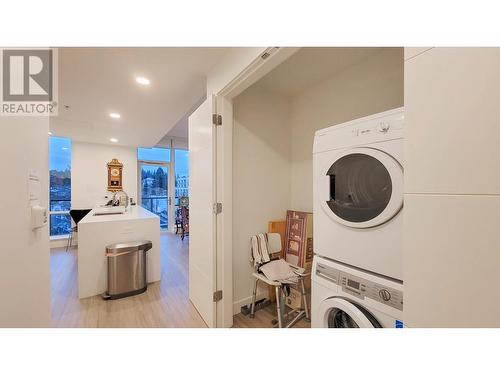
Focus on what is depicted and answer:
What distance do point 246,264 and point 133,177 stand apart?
14.5 ft

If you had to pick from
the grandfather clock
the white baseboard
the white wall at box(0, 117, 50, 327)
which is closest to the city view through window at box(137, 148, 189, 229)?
the grandfather clock

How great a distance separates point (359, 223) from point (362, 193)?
175 millimetres

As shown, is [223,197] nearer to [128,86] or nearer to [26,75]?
[26,75]

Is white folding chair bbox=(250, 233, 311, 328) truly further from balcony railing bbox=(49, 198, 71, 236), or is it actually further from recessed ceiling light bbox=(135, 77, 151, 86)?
balcony railing bbox=(49, 198, 71, 236)

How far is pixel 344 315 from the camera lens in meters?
1.13

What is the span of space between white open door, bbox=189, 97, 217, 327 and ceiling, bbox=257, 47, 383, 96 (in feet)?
2.68

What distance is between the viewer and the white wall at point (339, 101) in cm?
160

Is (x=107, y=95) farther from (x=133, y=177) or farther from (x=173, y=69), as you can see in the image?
(x=133, y=177)

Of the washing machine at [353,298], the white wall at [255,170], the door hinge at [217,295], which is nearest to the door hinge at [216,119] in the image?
the white wall at [255,170]

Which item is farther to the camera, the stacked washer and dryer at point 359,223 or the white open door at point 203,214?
the white open door at point 203,214

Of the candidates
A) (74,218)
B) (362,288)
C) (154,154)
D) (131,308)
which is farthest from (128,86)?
(154,154)

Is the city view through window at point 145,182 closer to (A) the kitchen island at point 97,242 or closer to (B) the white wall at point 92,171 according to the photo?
(B) the white wall at point 92,171

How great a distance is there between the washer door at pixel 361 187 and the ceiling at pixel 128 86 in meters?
1.21
